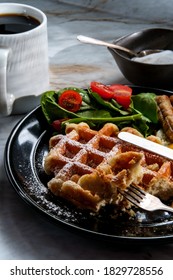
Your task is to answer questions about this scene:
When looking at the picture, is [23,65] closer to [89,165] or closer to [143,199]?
[89,165]

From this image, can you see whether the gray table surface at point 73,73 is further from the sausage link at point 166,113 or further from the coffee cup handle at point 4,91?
the sausage link at point 166,113

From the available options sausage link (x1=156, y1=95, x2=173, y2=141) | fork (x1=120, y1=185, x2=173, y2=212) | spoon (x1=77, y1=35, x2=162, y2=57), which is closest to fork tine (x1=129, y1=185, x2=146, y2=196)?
fork (x1=120, y1=185, x2=173, y2=212)

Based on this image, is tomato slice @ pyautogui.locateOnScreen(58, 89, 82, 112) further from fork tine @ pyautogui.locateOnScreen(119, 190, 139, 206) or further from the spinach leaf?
fork tine @ pyautogui.locateOnScreen(119, 190, 139, 206)

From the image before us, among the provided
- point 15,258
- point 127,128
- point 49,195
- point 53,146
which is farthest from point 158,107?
point 15,258

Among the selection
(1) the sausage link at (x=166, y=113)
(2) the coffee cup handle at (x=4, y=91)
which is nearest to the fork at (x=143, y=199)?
(1) the sausage link at (x=166, y=113)

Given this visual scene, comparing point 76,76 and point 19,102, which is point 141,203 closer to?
point 19,102
